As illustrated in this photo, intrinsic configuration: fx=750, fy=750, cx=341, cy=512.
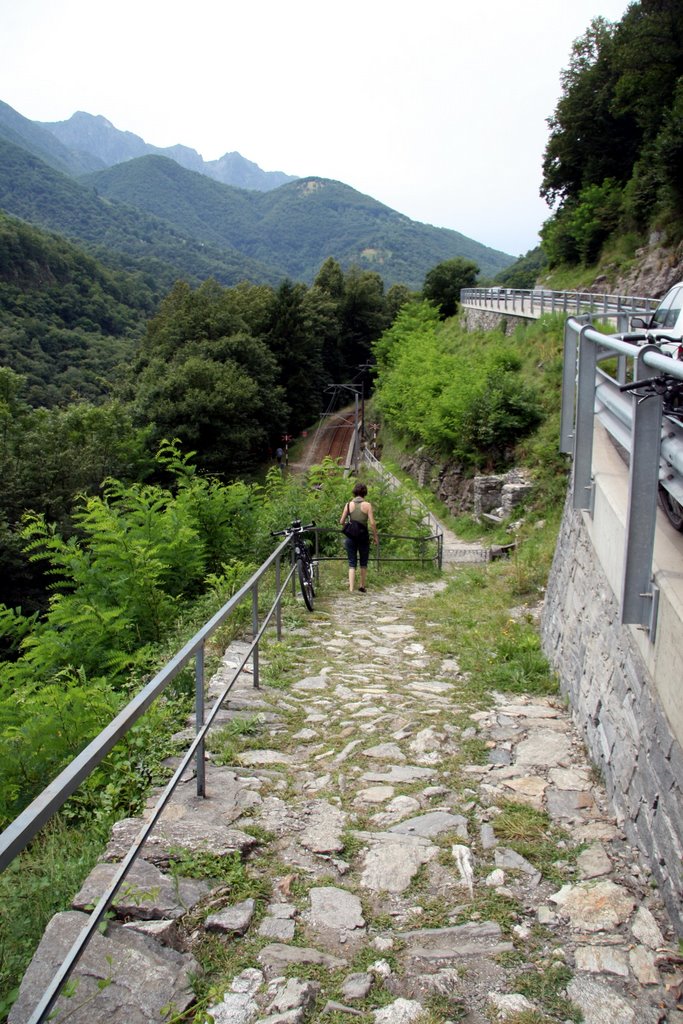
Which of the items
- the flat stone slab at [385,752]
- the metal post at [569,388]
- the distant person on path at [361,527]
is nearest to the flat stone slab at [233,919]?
the flat stone slab at [385,752]

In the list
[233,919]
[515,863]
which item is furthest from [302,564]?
[233,919]

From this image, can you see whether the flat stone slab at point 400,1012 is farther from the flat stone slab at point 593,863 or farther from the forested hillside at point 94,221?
the forested hillside at point 94,221

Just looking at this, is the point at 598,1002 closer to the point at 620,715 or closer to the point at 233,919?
the point at 233,919

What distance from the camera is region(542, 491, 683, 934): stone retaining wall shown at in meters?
3.06

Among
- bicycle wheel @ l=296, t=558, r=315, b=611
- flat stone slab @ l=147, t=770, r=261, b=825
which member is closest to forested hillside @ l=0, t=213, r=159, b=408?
bicycle wheel @ l=296, t=558, r=315, b=611

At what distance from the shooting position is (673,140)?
84.0ft

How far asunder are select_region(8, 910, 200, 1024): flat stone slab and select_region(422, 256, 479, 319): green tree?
58321 millimetres

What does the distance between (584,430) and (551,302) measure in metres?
24.6

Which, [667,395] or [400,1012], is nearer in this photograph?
[400,1012]

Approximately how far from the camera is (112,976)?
7.97ft

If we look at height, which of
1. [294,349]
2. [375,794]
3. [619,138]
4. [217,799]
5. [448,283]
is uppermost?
[619,138]

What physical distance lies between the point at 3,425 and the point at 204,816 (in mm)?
28116

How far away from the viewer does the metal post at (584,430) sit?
546cm

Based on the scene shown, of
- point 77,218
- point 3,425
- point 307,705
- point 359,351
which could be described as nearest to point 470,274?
point 359,351
